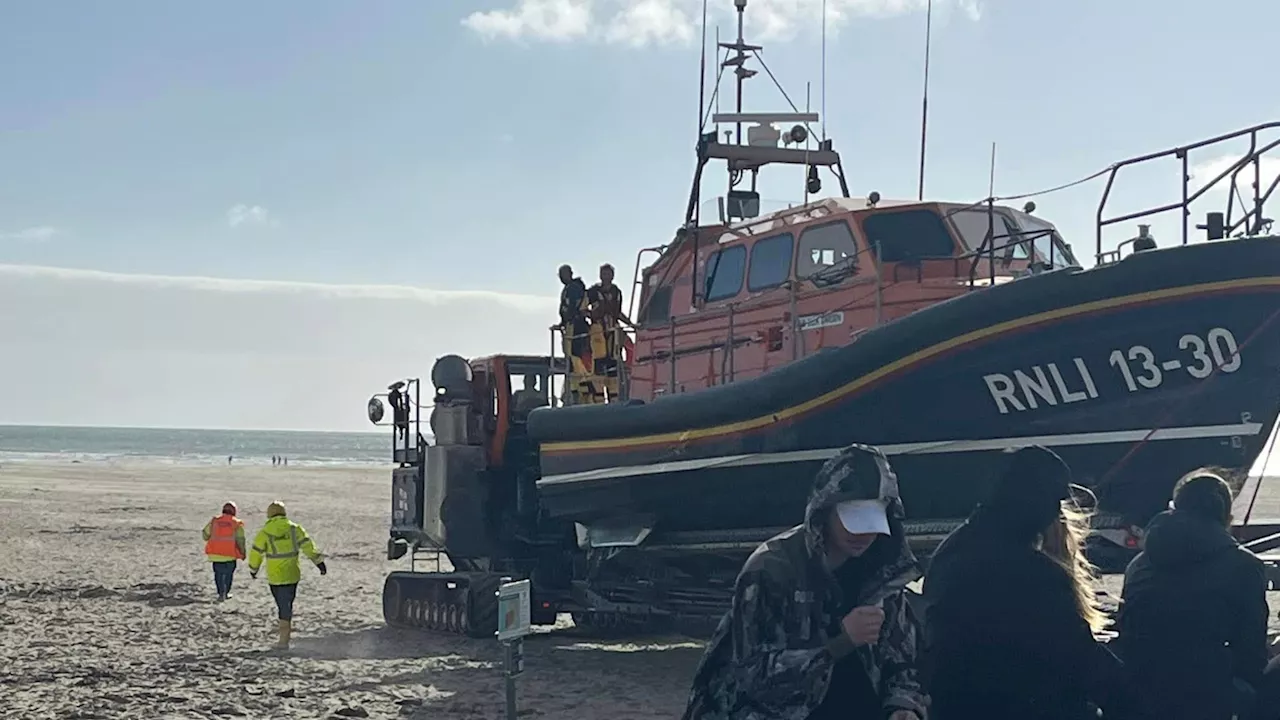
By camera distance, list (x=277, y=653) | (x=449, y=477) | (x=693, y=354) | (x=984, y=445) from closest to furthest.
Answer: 1. (x=984, y=445)
2. (x=693, y=354)
3. (x=277, y=653)
4. (x=449, y=477)

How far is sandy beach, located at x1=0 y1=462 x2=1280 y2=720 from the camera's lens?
339 inches

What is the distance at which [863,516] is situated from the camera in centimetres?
A: 317

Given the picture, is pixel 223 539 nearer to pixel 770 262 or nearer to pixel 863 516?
pixel 770 262

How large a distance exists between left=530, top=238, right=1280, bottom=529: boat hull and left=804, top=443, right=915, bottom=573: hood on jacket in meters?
4.40

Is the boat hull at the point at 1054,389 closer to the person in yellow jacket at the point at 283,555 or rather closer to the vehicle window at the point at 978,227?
the vehicle window at the point at 978,227

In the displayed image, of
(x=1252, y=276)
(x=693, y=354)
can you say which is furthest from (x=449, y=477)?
(x=1252, y=276)

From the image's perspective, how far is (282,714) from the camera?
8.23m

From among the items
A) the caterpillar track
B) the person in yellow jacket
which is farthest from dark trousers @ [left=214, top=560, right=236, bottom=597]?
the person in yellow jacket

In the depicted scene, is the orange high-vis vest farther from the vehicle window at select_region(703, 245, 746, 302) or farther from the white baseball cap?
the white baseball cap

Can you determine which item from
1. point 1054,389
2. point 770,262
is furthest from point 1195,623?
point 770,262

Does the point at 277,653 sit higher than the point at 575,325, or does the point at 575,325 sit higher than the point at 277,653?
the point at 575,325

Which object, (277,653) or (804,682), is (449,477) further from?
(804,682)

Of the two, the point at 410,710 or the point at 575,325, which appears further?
the point at 575,325

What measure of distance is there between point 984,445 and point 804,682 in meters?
4.66
